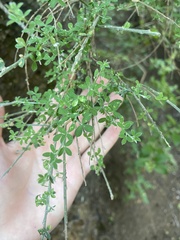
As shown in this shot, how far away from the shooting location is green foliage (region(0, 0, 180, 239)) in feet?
2.20

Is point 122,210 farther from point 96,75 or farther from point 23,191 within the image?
point 96,75

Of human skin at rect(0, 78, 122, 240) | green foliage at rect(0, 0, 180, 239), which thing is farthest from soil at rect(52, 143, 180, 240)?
human skin at rect(0, 78, 122, 240)

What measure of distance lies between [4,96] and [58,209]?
44cm

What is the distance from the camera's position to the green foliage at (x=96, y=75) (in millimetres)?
669

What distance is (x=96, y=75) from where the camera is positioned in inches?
27.1

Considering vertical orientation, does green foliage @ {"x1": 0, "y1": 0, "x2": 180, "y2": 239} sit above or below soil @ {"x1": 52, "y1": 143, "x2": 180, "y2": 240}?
above

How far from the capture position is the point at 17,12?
57 cm

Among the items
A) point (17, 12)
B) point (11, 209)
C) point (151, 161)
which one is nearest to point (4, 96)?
point (11, 209)

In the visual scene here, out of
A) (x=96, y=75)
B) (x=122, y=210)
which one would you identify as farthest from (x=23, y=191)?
(x=122, y=210)

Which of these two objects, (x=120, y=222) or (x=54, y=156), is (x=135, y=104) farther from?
(x=54, y=156)

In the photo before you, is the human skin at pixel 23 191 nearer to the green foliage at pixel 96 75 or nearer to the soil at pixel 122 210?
the green foliage at pixel 96 75

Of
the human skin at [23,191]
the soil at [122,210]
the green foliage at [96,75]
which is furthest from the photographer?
the soil at [122,210]

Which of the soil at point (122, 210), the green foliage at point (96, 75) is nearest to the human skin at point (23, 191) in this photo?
the green foliage at point (96, 75)

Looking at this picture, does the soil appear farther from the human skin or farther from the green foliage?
the human skin
